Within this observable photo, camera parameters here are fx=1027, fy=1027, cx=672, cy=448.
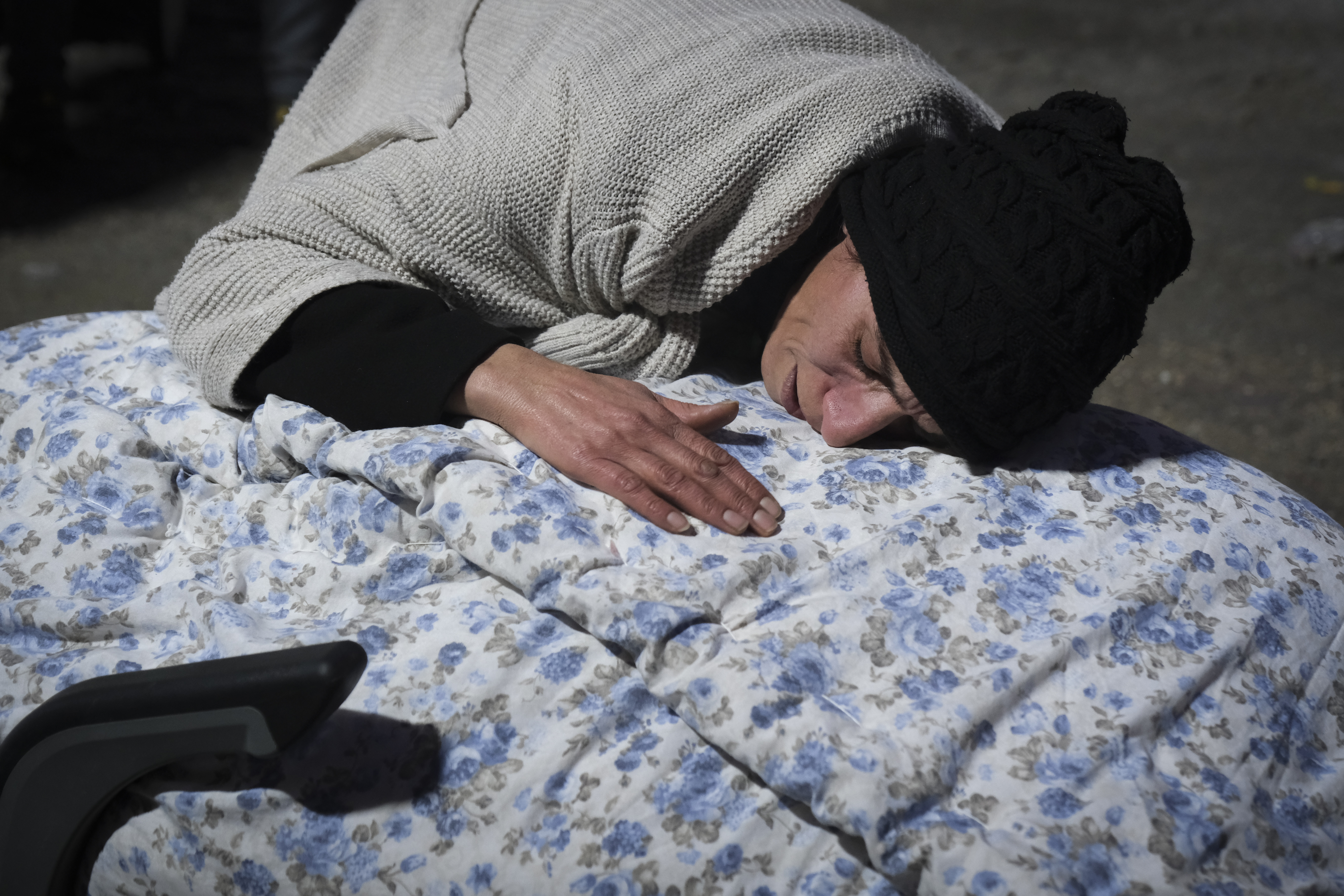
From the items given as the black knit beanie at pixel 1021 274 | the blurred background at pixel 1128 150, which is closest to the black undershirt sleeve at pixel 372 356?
the black knit beanie at pixel 1021 274

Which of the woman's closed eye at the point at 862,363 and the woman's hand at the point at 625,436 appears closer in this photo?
the woman's hand at the point at 625,436

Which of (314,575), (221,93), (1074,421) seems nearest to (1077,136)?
(1074,421)

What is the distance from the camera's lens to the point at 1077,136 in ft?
4.53

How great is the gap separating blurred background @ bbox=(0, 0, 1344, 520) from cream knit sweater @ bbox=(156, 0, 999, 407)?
5.46ft

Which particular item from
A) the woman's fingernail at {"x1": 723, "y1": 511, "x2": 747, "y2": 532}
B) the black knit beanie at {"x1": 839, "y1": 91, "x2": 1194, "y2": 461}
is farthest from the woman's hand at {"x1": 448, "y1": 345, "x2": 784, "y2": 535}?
the black knit beanie at {"x1": 839, "y1": 91, "x2": 1194, "y2": 461}

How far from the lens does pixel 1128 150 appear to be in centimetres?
417

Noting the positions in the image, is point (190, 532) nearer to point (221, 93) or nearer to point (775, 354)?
point (775, 354)

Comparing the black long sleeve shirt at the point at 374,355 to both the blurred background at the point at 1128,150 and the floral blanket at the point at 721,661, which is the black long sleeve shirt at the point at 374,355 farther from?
the blurred background at the point at 1128,150

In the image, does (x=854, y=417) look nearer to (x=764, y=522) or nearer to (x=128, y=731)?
(x=764, y=522)

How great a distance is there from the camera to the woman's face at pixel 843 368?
4.65 feet

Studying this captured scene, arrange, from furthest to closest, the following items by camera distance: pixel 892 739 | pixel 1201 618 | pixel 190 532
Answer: pixel 190 532
pixel 1201 618
pixel 892 739

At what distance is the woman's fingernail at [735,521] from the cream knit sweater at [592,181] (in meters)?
0.45

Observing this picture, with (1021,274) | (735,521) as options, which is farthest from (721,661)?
(1021,274)

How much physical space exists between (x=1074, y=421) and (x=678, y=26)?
850mm
